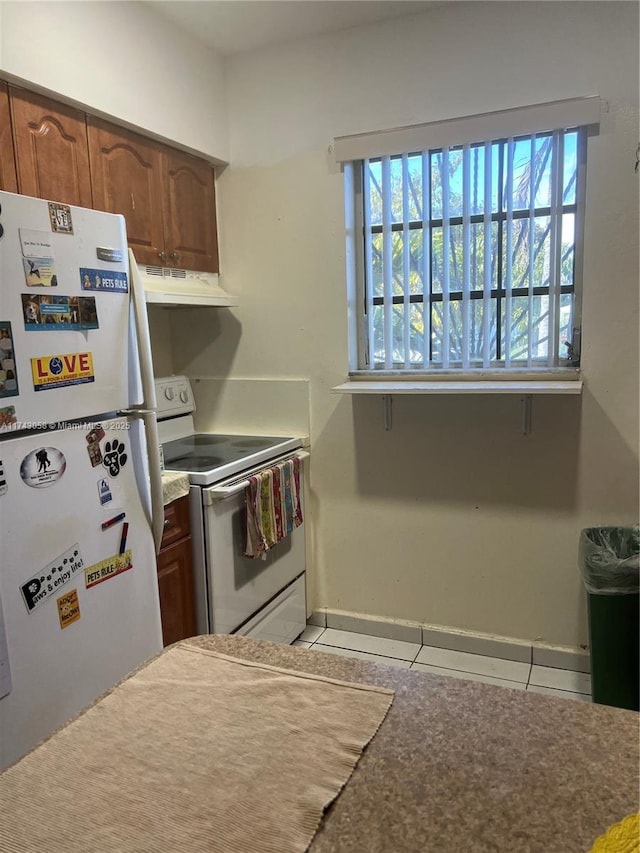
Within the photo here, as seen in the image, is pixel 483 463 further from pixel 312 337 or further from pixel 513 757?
pixel 513 757

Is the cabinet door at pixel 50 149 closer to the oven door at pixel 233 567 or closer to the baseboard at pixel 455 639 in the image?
the oven door at pixel 233 567

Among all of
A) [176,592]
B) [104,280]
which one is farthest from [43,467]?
[176,592]

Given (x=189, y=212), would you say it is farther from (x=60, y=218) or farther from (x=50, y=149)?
(x=60, y=218)

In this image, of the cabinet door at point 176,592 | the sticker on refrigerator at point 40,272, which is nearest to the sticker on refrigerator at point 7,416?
the sticker on refrigerator at point 40,272

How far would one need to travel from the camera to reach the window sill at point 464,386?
7.33 ft

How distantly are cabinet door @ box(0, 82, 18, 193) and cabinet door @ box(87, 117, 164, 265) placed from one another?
1.08ft

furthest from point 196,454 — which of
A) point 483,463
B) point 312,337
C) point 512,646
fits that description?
point 512,646

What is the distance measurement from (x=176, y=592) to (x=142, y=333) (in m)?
0.93

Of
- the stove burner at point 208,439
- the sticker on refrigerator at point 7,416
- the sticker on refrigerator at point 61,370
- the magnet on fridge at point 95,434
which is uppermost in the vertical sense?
the sticker on refrigerator at point 61,370

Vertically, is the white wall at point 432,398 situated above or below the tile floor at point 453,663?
above

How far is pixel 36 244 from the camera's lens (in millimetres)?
1469

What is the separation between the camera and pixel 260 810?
2.24 ft

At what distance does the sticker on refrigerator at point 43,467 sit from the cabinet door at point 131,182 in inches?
41.6

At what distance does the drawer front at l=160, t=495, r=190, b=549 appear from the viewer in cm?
207
